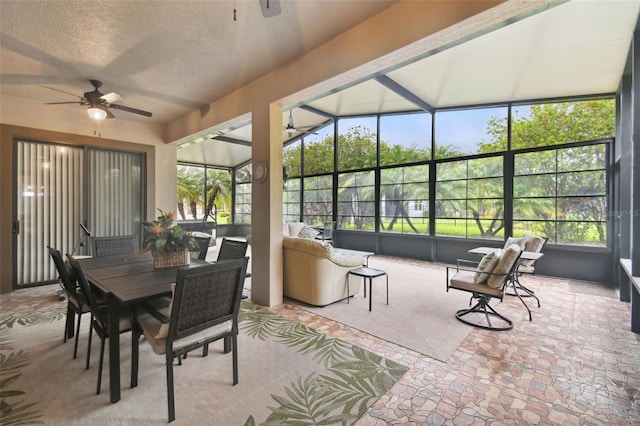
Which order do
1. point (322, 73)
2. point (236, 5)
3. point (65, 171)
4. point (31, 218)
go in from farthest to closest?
point (65, 171) → point (31, 218) → point (322, 73) → point (236, 5)

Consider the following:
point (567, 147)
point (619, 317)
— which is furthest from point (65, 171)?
point (567, 147)

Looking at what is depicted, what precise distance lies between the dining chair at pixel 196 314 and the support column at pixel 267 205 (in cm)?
163

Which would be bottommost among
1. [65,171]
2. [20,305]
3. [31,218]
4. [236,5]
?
[20,305]

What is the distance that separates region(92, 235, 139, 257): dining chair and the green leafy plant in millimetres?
1306

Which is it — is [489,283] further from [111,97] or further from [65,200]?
[65,200]

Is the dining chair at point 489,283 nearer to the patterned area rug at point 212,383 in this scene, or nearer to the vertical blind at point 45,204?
the patterned area rug at point 212,383

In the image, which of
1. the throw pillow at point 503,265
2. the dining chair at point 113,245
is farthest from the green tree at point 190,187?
the throw pillow at point 503,265

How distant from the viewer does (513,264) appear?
314cm

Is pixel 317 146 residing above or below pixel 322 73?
above

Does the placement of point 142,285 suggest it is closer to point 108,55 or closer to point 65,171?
point 108,55

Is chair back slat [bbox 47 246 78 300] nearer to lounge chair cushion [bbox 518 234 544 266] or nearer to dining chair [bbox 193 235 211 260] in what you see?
dining chair [bbox 193 235 211 260]

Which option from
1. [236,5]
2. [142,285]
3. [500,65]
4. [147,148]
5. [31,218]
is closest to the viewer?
[142,285]

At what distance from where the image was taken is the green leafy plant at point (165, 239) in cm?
272

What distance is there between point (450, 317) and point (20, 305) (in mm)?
5658
